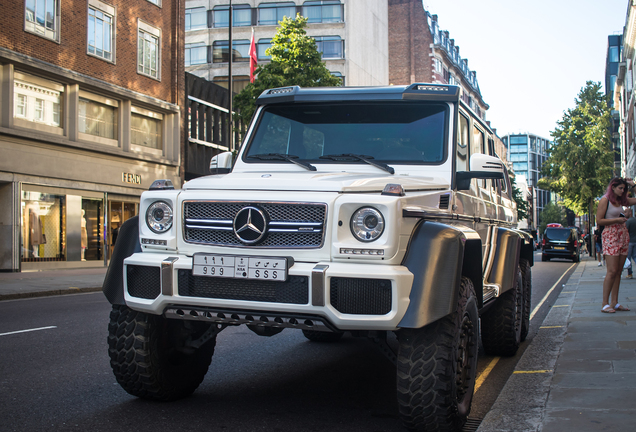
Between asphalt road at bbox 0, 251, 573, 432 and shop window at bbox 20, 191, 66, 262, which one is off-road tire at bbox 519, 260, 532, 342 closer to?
asphalt road at bbox 0, 251, 573, 432

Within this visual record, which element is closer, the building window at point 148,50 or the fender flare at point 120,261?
the fender flare at point 120,261

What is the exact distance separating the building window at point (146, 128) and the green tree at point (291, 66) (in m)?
5.23

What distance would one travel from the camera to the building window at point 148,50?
28.5 meters

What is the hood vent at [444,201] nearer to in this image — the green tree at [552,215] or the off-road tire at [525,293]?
the off-road tire at [525,293]

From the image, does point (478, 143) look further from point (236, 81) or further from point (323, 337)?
point (236, 81)

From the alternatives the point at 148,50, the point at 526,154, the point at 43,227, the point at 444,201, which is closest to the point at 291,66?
the point at 148,50

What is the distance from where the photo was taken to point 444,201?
174 inches

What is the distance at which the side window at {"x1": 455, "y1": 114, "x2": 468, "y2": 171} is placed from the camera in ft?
16.6

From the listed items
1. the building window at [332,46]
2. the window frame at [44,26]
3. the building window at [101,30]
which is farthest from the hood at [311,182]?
the building window at [332,46]

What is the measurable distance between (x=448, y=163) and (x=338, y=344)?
3.17 m

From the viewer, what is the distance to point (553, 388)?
15.6 ft

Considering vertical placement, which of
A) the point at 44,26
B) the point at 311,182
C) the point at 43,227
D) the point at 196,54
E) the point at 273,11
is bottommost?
the point at 43,227

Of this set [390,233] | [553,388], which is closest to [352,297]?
[390,233]

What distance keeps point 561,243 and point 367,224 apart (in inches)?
1362
